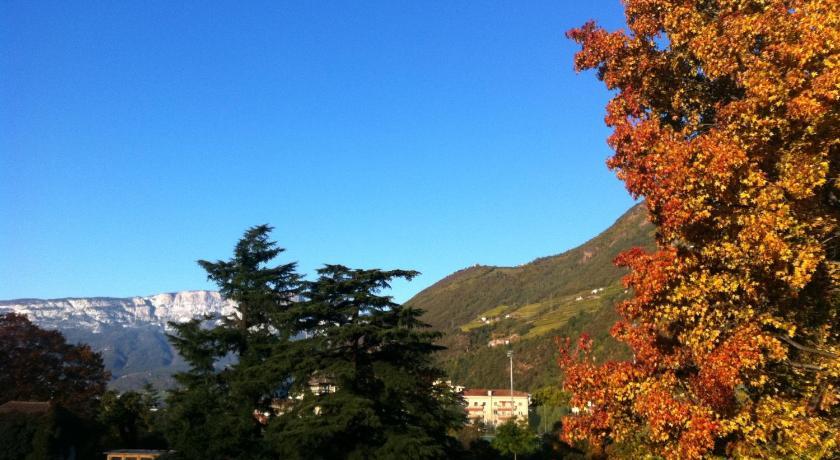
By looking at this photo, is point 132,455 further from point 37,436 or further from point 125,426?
point 125,426

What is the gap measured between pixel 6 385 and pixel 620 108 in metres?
62.6

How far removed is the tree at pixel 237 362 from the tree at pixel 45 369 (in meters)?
31.0

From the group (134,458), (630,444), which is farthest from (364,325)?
(134,458)

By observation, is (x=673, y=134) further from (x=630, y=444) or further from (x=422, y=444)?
(x=422, y=444)

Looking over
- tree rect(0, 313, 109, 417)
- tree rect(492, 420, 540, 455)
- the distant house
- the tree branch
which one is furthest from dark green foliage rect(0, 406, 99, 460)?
the tree branch

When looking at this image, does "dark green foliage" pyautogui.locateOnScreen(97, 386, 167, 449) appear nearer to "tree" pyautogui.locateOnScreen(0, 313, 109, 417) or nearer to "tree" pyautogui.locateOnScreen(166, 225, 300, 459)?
"tree" pyautogui.locateOnScreen(0, 313, 109, 417)

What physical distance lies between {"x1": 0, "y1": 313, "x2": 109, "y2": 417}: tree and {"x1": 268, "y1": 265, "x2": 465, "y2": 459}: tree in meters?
40.8

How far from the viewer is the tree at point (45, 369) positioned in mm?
55062

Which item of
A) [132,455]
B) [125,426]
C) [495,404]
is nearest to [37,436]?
[132,455]

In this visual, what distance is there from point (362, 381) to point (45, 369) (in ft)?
156

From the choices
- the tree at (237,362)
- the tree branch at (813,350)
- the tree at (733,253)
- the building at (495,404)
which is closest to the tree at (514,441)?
the tree at (237,362)

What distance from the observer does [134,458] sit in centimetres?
3606

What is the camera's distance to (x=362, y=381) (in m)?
23.3

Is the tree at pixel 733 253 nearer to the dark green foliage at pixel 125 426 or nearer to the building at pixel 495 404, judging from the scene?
the dark green foliage at pixel 125 426
